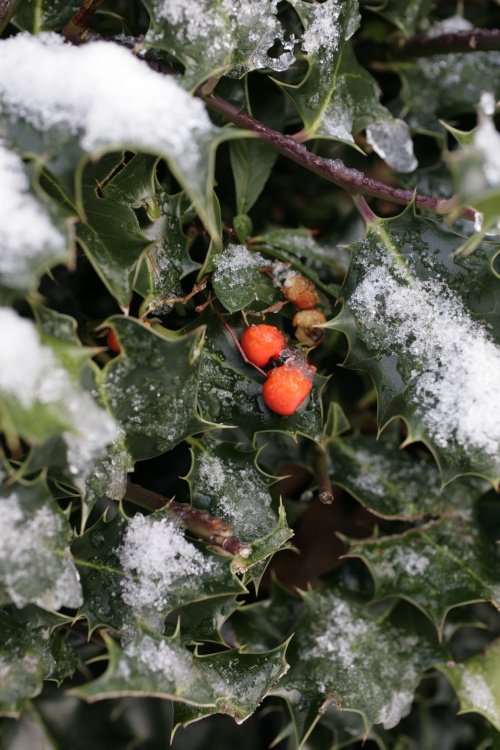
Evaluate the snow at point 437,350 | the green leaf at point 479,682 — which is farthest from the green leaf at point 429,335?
the green leaf at point 479,682

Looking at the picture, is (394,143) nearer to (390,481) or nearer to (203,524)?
(390,481)

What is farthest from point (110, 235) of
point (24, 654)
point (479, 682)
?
point (479, 682)

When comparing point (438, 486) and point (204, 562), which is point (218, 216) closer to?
point (204, 562)

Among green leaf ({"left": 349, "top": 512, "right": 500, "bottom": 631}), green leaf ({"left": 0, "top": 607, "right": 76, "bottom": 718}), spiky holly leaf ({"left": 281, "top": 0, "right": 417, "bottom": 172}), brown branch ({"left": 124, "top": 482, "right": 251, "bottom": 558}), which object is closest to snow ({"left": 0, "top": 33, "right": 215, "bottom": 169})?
spiky holly leaf ({"left": 281, "top": 0, "right": 417, "bottom": 172})

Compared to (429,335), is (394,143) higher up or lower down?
higher up

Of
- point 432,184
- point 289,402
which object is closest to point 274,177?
point 432,184

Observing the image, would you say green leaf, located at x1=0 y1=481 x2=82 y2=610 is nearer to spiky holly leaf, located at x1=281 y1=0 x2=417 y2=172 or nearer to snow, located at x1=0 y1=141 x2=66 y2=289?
snow, located at x1=0 y1=141 x2=66 y2=289
